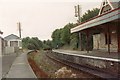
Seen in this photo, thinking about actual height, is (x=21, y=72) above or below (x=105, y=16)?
below

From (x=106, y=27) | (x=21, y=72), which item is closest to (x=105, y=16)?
(x=106, y=27)

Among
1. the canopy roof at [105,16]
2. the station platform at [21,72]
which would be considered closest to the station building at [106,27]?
the canopy roof at [105,16]

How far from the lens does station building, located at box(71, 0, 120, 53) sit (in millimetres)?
25050

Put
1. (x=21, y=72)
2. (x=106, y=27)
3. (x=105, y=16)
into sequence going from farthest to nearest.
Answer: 1. (x=106, y=27)
2. (x=105, y=16)
3. (x=21, y=72)

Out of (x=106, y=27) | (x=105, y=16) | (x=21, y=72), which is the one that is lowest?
(x=21, y=72)

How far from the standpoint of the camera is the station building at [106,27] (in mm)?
25050

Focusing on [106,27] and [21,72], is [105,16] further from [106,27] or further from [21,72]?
[21,72]

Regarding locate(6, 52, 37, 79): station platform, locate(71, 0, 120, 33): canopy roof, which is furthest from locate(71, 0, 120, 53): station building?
locate(6, 52, 37, 79): station platform

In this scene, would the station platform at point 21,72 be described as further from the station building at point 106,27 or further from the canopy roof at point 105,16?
the station building at point 106,27

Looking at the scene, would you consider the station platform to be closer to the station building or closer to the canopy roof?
the canopy roof

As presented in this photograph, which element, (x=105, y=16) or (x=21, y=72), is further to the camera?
(x=105, y=16)

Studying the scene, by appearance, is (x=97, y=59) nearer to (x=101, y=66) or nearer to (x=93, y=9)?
(x=101, y=66)

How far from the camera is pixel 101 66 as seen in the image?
1997 centimetres

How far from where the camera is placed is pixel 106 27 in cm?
Answer: 3166
